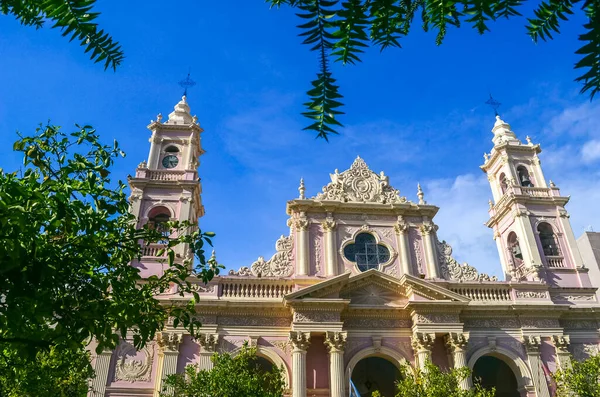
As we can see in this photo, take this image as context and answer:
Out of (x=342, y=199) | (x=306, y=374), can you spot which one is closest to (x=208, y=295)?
(x=306, y=374)

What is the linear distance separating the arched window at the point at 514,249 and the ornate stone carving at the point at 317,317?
35.6 ft

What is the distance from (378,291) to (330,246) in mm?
2968

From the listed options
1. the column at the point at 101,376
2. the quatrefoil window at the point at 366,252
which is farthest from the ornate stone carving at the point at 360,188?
the column at the point at 101,376

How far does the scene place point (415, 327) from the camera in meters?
17.5

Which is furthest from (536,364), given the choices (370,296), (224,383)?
(224,383)

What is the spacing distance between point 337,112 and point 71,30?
0.65 metres

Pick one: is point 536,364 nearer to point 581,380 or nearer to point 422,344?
point 581,380

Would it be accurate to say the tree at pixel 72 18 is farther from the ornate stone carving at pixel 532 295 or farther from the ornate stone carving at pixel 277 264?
the ornate stone carving at pixel 532 295

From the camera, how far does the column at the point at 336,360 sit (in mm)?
15977

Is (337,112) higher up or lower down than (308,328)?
lower down

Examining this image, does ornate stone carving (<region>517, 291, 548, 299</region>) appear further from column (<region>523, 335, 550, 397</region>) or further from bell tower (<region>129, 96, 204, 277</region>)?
bell tower (<region>129, 96, 204, 277</region>)

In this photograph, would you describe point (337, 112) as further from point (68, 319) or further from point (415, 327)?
point (415, 327)

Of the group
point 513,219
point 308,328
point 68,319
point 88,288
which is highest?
point 513,219

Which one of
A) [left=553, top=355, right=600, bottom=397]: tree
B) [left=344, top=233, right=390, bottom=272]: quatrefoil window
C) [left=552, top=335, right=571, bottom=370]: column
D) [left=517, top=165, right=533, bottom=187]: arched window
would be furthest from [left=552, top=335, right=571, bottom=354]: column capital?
[left=517, top=165, right=533, bottom=187]: arched window
